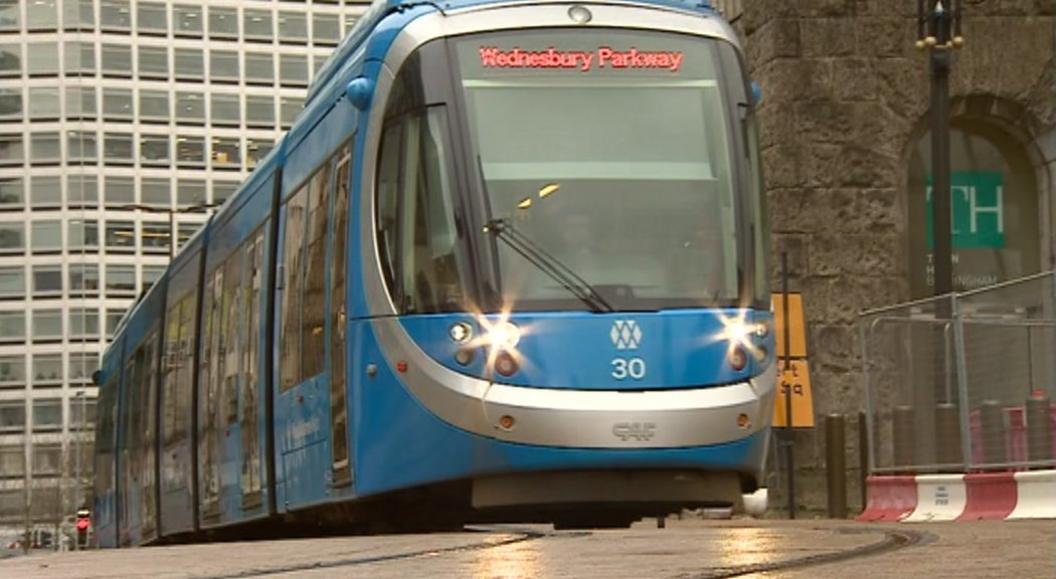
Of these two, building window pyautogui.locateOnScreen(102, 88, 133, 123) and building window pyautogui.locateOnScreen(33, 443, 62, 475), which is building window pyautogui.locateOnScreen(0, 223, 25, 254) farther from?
building window pyautogui.locateOnScreen(33, 443, 62, 475)

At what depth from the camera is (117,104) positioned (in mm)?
121188

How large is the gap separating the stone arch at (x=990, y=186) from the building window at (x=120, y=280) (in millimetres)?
96532

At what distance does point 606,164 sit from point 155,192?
359ft

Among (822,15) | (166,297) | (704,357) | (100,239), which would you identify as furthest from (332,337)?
(100,239)

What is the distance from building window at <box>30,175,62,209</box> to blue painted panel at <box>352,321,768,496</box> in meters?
110

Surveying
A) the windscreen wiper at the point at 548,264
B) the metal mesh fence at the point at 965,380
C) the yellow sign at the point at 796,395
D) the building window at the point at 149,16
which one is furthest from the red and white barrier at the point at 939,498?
the building window at the point at 149,16

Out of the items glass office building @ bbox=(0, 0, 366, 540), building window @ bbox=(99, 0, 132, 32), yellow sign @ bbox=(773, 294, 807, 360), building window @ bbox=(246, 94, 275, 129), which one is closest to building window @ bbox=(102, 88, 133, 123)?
glass office building @ bbox=(0, 0, 366, 540)

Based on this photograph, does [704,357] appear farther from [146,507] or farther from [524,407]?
[146,507]

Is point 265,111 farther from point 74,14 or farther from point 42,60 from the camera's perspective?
point 42,60

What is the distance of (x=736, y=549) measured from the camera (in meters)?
9.12

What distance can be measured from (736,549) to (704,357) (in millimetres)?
4107

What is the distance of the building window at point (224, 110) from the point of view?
122 m

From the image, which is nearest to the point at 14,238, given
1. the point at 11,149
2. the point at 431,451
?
the point at 11,149

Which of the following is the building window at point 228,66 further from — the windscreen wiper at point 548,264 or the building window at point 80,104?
the windscreen wiper at point 548,264
